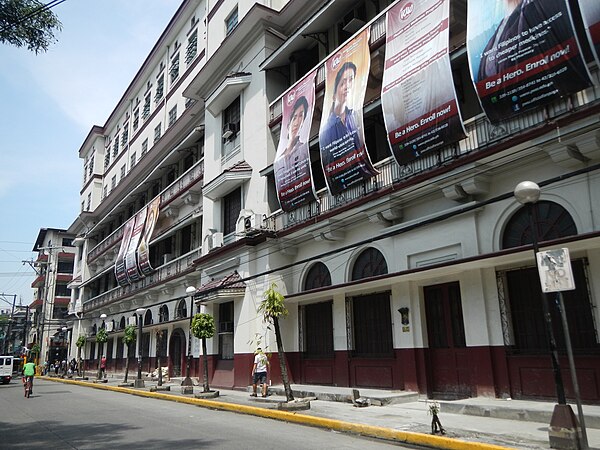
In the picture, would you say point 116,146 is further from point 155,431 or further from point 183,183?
point 155,431

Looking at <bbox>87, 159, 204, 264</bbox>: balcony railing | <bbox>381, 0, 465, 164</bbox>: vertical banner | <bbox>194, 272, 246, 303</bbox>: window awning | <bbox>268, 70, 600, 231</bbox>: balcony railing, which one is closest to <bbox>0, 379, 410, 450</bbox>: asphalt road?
<bbox>194, 272, 246, 303</bbox>: window awning

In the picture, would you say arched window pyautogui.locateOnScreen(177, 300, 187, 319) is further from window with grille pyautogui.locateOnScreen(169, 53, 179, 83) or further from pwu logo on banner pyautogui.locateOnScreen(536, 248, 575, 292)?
pwu logo on banner pyautogui.locateOnScreen(536, 248, 575, 292)

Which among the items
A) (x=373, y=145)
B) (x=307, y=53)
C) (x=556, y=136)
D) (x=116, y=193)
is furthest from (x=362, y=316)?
(x=116, y=193)

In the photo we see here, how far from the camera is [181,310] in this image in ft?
99.6

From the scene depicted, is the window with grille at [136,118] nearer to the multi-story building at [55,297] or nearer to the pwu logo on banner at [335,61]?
the multi-story building at [55,297]

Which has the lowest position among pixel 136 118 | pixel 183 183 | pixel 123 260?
pixel 123 260

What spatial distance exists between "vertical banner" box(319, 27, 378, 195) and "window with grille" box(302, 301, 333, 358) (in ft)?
16.0

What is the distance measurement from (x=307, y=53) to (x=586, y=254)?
Result: 48.1 ft

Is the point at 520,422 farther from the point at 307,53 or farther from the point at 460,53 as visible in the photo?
the point at 307,53

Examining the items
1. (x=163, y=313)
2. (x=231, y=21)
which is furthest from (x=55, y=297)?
(x=231, y=21)

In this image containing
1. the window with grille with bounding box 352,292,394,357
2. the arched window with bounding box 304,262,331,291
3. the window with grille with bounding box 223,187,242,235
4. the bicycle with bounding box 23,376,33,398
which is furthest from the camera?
the window with grille with bounding box 223,187,242,235

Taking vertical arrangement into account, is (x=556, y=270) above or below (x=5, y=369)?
above

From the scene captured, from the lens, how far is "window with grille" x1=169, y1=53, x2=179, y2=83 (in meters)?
35.9

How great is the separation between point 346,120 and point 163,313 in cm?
2131
